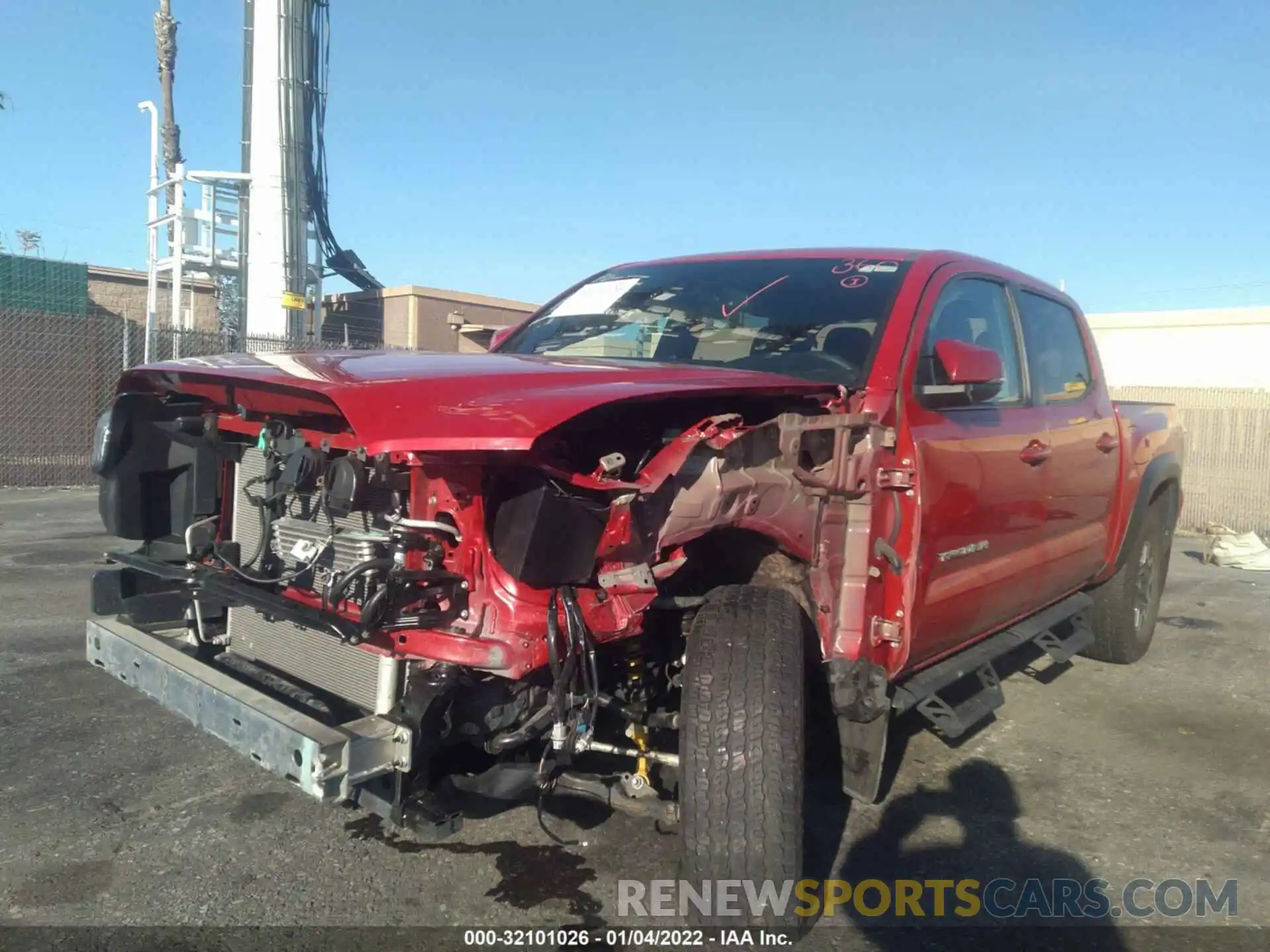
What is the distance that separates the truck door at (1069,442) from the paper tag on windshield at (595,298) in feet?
5.77

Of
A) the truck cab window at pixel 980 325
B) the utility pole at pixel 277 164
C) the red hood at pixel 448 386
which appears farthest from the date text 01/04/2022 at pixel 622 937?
the utility pole at pixel 277 164

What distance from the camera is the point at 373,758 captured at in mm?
2430

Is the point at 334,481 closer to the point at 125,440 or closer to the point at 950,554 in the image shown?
the point at 125,440

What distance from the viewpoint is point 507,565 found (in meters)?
2.42

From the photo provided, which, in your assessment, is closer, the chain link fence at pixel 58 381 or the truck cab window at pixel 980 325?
the truck cab window at pixel 980 325

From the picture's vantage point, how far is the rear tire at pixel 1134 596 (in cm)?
546

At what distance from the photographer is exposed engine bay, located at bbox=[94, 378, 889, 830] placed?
2432 millimetres

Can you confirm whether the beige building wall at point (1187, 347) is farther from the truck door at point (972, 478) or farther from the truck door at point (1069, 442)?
the truck door at point (972, 478)

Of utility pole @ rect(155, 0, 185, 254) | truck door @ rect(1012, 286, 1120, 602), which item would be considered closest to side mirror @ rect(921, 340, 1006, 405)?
truck door @ rect(1012, 286, 1120, 602)

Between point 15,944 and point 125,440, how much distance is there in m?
1.57

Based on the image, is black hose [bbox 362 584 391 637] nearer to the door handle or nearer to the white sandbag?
the door handle

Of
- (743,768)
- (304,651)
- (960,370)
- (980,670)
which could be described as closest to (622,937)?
(743,768)

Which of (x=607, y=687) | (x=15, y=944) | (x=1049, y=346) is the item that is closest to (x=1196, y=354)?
(x=1049, y=346)

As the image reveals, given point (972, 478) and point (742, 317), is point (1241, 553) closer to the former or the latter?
point (972, 478)
